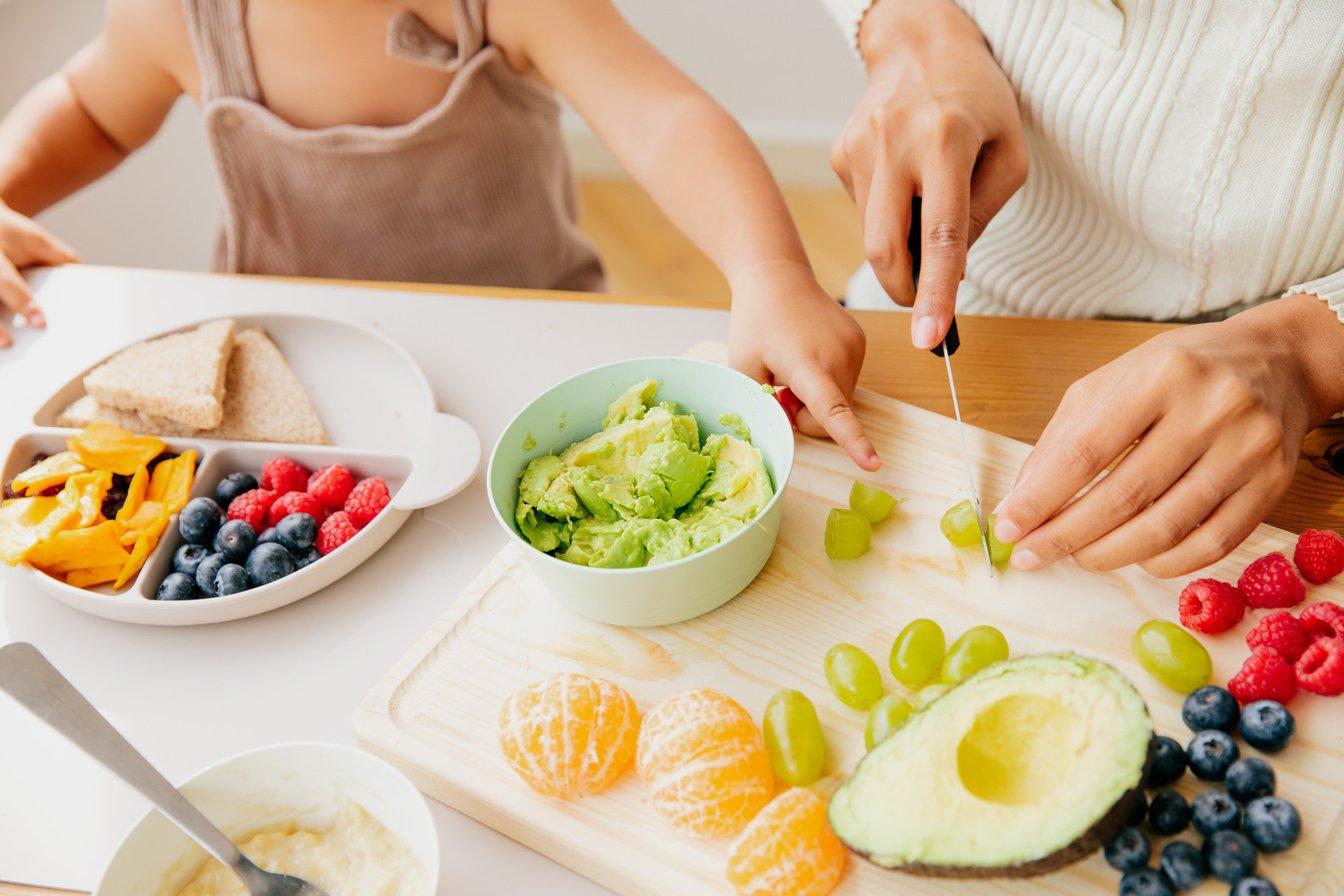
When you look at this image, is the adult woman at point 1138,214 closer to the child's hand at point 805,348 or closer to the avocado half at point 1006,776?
the child's hand at point 805,348

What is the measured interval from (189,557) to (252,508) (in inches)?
3.5

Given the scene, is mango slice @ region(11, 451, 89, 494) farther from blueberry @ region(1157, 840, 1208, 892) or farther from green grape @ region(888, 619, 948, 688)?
blueberry @ region(1157, 840, 1208, 892)

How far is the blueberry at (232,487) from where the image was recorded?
1.27 metres

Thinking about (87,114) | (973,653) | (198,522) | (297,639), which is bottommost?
(973,653)

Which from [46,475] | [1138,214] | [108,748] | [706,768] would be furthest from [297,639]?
[1138,214]

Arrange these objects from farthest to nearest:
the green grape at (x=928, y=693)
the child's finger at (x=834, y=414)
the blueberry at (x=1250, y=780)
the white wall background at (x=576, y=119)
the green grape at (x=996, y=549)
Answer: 1. the white wall background at (x=576, y=119)
2. the child's finger at (x=834, y=414)
3. the green grape at (x=996, y=549)
4. the green grape at (x=928, y=693)
5. the blueberry at (x=1250, y=780)

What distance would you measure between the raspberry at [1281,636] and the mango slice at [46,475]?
134 centimetres

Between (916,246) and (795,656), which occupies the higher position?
(916,246)

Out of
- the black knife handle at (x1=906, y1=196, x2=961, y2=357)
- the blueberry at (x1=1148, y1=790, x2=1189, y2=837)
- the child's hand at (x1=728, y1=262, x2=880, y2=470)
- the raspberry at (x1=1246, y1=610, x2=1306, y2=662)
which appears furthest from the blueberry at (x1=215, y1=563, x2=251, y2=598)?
the raspberry at (x1=1246, y1=610, x2=1306, y2=662)

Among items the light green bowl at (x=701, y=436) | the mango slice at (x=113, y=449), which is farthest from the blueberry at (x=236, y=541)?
the light green bowl at (x=701, y=436)

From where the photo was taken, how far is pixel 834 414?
117 cm

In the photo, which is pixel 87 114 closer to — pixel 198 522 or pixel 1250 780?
pixel 198 522

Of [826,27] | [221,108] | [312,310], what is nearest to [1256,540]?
[312,310]

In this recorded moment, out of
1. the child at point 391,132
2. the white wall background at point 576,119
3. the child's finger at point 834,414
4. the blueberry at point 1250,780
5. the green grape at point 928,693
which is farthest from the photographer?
the white wall background at point 576,119
